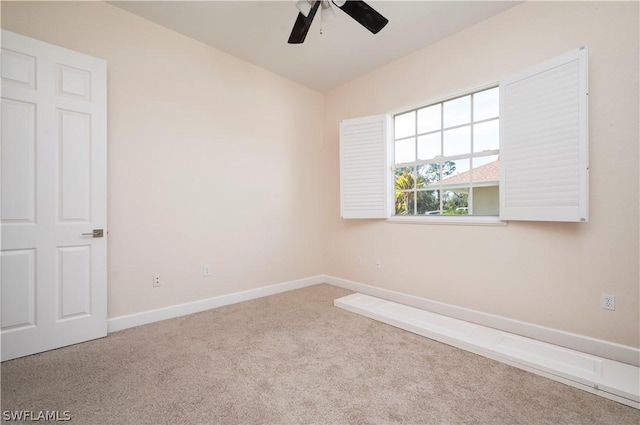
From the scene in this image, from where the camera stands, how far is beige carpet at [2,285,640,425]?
4.73ft

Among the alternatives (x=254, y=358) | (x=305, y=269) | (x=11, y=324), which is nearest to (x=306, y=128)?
(x=305, y=269)

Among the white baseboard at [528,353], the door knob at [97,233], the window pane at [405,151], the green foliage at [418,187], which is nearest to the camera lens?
the white baseboard at [528,353]

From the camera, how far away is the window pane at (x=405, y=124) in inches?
127

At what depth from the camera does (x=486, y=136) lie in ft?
8.58

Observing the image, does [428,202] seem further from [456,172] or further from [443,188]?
[456,172]

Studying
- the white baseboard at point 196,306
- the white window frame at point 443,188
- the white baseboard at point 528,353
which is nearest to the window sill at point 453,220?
the white window frame at point 443,188

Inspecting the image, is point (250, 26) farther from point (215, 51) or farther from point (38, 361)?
point (38, 361)

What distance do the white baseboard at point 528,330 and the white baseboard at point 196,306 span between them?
46.9 inches

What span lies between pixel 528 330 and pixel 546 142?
1.53 metres

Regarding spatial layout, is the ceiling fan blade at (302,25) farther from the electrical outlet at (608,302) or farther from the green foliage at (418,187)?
the electrical outlet at (608,302)

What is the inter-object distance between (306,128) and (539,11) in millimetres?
2694

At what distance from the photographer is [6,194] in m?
1.96

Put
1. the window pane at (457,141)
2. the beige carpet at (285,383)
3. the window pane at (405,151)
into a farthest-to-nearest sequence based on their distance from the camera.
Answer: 1. the window pane at (405,151)
2. the window pane at (457,141)
3. the beige carpet at (285,383)

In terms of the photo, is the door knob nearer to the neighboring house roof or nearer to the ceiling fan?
the ceiling fan
